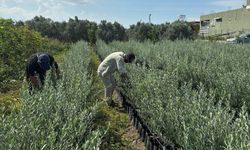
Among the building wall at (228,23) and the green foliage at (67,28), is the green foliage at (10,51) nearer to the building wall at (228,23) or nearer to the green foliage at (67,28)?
the green foliage at (67,28)

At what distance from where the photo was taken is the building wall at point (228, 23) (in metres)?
50.9

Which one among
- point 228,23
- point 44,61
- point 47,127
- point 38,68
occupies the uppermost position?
point 44,61

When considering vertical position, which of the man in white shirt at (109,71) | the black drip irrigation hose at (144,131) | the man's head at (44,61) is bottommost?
the black drip irrigation hose at (144,131)

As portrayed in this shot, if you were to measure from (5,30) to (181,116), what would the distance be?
845 centimetres

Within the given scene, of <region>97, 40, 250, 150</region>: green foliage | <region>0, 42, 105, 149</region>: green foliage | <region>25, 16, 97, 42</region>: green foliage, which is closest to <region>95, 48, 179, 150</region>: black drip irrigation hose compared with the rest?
<region>97, 40, 250, 150</region>: green foliage

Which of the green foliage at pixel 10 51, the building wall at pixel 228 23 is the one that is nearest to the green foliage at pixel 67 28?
the building wall at pixel 228 23

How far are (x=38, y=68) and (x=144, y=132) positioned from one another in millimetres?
2680

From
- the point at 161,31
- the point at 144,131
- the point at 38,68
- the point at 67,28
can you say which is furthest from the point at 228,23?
the point at 144,131

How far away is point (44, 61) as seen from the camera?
764 cm

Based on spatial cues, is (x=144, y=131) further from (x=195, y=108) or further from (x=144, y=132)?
(x=195, y=108)

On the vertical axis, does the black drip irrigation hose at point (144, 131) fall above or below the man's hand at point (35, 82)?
below

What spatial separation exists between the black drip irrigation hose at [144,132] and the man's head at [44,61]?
1.96m

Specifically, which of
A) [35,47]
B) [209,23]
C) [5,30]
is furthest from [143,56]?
[209,23]

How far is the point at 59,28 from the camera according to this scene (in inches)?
1875
